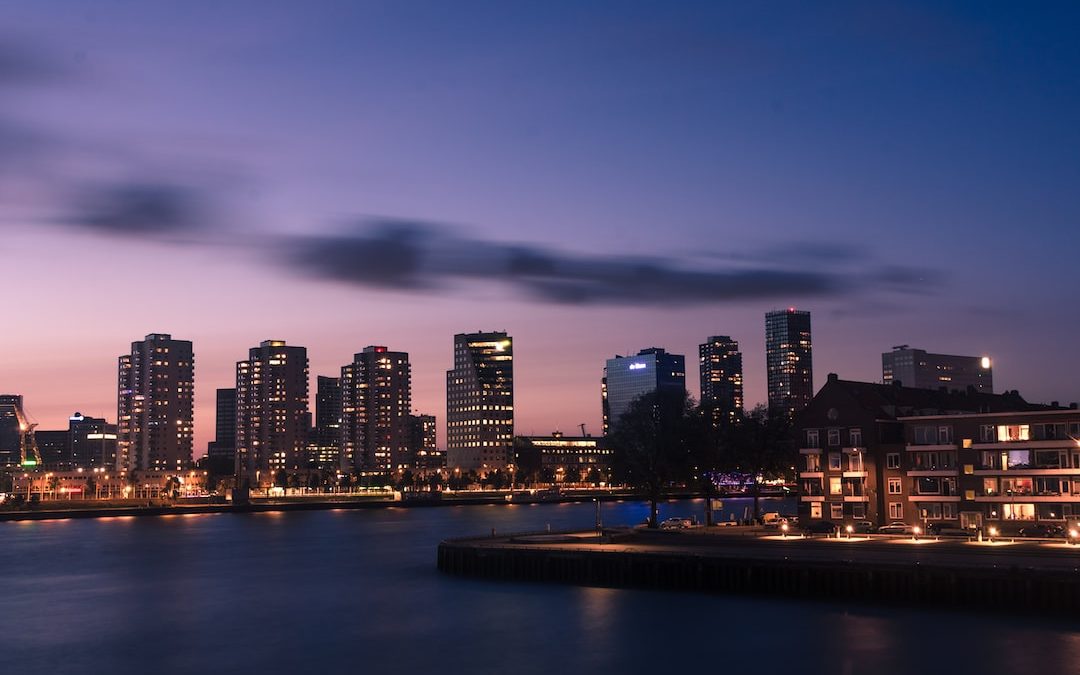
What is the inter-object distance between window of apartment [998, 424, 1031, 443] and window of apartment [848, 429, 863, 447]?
48.0 feet

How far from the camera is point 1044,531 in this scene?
104 m

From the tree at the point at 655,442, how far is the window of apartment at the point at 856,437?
2780cm

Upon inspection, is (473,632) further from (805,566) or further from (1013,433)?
(1013,433)

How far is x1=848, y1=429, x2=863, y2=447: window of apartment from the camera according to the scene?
122 metres

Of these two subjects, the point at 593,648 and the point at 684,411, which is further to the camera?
the point at 684,411

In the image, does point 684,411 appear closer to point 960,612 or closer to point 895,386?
point 895,386

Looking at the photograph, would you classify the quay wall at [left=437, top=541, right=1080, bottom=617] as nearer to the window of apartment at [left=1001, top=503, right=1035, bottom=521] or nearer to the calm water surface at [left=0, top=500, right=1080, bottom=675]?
the calm water surface at [left=0, top=500, right=1080, bottom=675]

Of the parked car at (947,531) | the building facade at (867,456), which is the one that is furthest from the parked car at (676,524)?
the parked car at (947,531)

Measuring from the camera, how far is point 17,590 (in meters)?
121

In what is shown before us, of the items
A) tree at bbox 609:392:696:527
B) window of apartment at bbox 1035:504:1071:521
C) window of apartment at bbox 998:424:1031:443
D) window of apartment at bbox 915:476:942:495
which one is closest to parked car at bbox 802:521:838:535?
window of apartment at bbox 915:476:942:495

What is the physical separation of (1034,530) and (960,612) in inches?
1295

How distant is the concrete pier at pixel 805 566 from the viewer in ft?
250

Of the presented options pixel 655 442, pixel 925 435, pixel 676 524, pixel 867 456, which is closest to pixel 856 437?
pixel 867 456

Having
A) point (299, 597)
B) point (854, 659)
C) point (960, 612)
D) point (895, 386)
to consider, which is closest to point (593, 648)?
point (854, 659)
